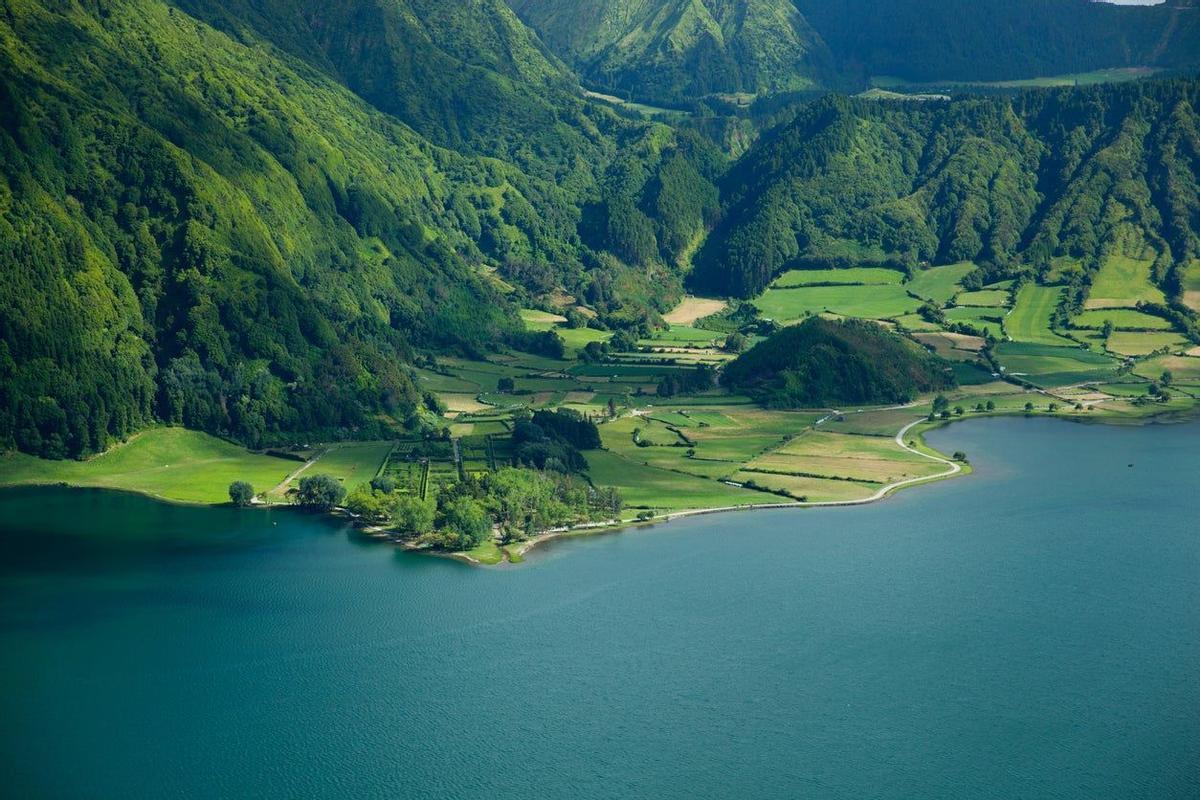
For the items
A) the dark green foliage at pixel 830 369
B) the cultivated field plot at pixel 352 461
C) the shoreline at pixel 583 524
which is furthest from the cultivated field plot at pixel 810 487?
the dark green foliage at pixel 830 369

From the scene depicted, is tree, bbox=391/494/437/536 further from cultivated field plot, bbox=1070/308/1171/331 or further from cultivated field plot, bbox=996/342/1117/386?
cultivated field plot, bbox=1070/308/1171/331

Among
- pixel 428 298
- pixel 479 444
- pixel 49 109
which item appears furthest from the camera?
pixel 428 298

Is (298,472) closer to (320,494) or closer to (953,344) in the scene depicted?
(320,494)

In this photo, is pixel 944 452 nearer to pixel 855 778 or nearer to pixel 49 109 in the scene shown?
pixel 855 778

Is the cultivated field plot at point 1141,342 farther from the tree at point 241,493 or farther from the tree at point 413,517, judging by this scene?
the tree at point 241,493

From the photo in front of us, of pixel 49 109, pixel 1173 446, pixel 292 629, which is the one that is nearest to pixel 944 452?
pixel 1173 446

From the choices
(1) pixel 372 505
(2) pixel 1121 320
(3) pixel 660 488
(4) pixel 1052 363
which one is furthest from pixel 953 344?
(1) pixel 372 505

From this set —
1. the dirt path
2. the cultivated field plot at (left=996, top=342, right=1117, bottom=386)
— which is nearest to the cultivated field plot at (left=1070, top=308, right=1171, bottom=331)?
the cultivated field plot at (left=996, top=342, right=1117, bottom=386)
